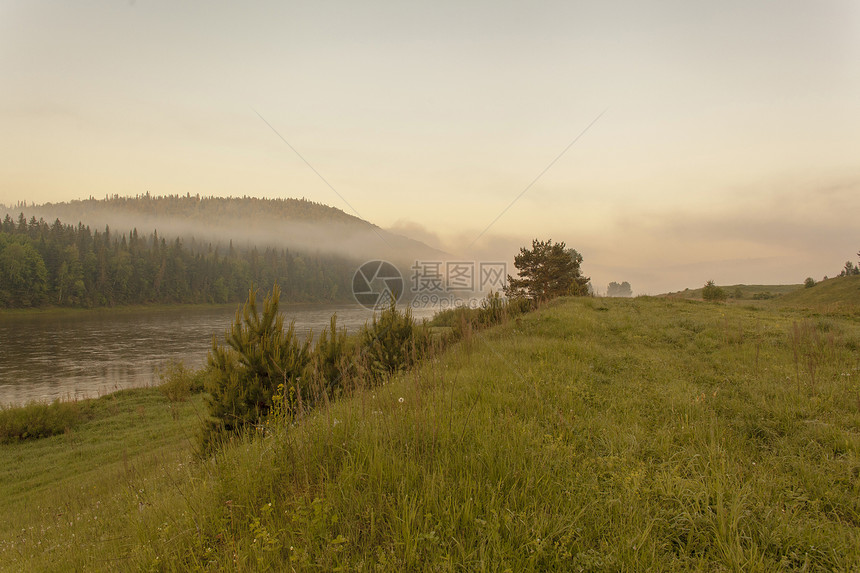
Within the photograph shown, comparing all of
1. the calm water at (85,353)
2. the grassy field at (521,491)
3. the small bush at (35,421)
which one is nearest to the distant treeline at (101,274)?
the calm water at (85,353)

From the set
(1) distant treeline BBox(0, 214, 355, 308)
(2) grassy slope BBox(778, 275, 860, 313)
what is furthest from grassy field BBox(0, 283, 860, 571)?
(1) distant treeline BBox(0, 214, 355, 308)

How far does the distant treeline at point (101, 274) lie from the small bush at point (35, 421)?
68.1 m

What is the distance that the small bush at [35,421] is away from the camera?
1673 cm

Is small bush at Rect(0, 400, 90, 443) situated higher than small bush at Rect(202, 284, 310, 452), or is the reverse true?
small bush at Rect(202, 284, 310, 452)

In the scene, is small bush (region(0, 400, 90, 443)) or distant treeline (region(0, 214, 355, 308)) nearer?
small bush (region(0, 400, 90, 443))

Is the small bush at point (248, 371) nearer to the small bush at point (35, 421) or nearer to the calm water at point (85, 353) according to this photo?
the calm water at point (85, 353)

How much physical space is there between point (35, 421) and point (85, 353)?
30.5 m

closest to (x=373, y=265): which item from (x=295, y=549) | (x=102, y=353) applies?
(x=295, y=549)

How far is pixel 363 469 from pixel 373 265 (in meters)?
22.3

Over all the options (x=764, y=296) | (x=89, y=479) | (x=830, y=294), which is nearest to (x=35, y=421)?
(x=89, y=479)

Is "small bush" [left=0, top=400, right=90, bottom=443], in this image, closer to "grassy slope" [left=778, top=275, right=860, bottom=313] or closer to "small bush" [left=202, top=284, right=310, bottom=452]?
"small bush" [left=202, top=284, right=310, bottom=452]

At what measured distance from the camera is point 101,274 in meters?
91.8

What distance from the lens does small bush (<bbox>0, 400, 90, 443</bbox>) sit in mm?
16734

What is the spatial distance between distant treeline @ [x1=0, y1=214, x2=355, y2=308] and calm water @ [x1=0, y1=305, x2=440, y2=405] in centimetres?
1194
